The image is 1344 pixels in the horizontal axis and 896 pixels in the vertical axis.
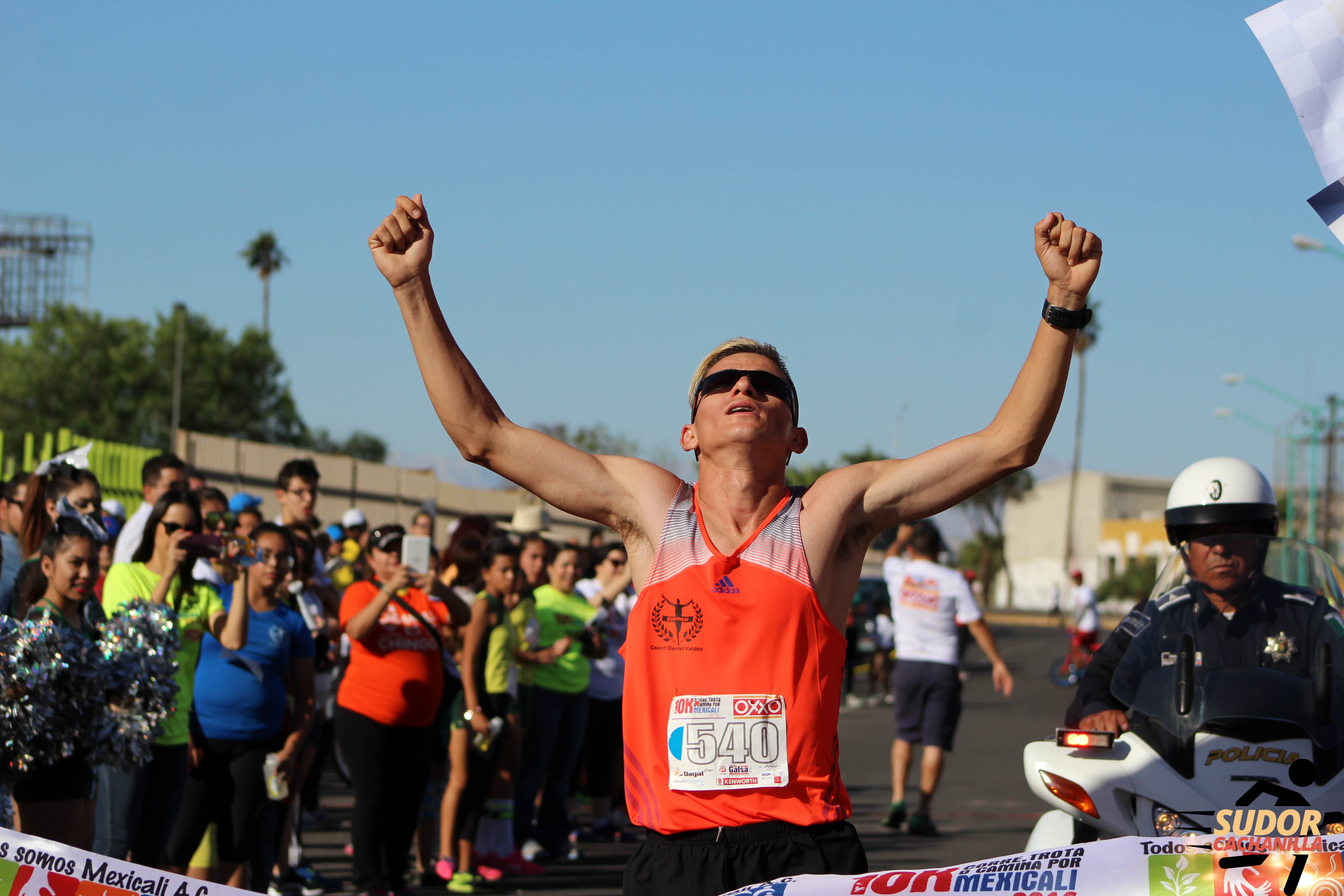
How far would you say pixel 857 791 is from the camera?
13727 mm

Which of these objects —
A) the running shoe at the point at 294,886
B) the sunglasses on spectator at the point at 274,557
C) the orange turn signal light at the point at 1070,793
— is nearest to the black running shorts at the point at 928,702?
the running shoe at the point at 294,886

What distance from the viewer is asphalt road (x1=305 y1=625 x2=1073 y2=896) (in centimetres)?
941

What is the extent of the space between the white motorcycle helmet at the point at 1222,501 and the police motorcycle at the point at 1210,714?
29cm

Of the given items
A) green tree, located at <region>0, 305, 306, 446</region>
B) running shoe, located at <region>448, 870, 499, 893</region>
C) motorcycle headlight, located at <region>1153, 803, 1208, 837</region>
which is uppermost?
green tree, located at <region>0, 305, 306, 446</region>

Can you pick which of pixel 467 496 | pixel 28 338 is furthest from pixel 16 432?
pixel 467 496

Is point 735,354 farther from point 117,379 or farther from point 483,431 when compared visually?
point 117,379

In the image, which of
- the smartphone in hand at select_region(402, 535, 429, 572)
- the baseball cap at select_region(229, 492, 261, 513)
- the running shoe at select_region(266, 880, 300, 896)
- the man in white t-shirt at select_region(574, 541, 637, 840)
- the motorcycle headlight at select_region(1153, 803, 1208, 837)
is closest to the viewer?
the motorcycle headlight at select_region(1153, 803, 1208, 837)

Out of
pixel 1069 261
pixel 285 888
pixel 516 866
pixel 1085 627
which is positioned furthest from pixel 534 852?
pixel 1085 627

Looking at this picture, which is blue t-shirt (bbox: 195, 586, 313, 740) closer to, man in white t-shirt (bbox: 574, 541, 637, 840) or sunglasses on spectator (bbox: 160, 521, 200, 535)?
sunglasses on spectator (bbox: 160, 521, 200, 535)

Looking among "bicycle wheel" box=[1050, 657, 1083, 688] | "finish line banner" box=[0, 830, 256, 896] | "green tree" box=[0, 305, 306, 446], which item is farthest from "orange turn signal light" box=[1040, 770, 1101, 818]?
"green tree" box=[0, 305, 306, 446]

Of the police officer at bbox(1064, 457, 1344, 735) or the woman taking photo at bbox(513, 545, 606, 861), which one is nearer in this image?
the police officer at bbox(1064, 457, 1344, 735)

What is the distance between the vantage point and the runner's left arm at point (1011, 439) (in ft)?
11.1

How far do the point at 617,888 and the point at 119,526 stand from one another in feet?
13.6

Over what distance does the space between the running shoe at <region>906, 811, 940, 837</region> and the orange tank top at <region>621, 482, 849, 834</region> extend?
25.3 ft
